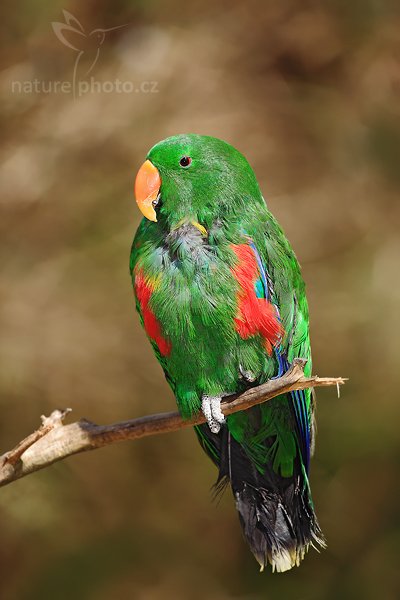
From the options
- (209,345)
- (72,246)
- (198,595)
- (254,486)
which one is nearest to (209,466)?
(198,595)

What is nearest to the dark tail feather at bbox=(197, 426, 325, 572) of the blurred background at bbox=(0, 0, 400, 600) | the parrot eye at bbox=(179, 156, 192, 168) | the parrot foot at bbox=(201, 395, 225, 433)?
the parrot foot at bbox=(201, 395, 225, 433)

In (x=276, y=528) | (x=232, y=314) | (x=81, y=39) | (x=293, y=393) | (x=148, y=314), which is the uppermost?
(x=81, y=39)

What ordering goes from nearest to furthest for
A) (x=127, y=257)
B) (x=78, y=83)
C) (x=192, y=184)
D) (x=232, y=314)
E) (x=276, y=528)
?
(x=232, y=314) < (x=192, y=184) < (x=276, y=528) < (x=127, y=257) < (x=78, y=83)

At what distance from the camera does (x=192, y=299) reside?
2.75 m

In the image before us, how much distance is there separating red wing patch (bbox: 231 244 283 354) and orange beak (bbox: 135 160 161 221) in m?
0.32

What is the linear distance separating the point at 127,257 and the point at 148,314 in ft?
7.17

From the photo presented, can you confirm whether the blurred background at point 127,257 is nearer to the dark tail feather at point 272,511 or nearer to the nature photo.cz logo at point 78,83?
the nature photo.cz logo at point 78,83

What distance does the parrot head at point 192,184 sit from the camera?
2.84 m

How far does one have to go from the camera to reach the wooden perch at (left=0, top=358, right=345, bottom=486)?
272 cm

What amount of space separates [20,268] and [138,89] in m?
1.34

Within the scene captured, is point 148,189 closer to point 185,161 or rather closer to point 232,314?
point 185,161

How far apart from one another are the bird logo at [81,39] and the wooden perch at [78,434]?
290cm

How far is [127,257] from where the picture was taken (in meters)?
4.99

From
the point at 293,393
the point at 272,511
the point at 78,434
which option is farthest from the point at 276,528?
the point at 78,434
